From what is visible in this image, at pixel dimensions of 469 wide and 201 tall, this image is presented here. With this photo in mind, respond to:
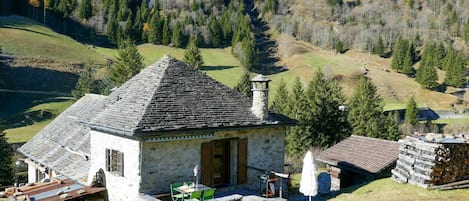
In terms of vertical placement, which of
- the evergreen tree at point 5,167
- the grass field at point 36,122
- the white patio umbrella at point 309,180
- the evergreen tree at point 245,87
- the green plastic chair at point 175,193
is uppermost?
the white patio umbrella at point 309,180

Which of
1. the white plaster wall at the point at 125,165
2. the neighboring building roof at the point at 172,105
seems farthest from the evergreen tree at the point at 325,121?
the white plaster wall at the point at 125,165

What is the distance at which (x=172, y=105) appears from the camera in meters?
16.0

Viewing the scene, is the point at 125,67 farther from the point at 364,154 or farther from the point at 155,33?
the point at 155,33

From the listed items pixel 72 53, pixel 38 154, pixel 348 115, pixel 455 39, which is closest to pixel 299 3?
pixel 455 39

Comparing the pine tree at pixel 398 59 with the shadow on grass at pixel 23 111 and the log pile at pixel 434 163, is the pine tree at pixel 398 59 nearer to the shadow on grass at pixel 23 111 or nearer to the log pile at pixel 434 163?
the shadow on grass at pixel 23 111

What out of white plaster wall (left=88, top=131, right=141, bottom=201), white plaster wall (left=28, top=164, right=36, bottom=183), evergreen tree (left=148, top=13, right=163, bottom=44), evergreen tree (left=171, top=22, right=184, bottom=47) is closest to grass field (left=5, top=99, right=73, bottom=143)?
white plaster wall (left=28, top=164, right=36, bottom=183)

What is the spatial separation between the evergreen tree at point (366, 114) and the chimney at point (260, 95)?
83.2 ft

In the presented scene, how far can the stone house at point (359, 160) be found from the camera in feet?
65.9

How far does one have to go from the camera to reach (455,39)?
408 ft

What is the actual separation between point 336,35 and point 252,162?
123132mm

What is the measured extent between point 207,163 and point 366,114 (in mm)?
30060

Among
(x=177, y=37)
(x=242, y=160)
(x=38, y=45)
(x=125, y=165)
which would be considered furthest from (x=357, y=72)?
(x=125, y=165)

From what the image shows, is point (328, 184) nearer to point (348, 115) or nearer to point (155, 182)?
point (155, 182)

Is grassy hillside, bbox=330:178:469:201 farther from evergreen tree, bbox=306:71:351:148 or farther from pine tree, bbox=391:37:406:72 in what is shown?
pine tree, bbox=391:37:406:72
